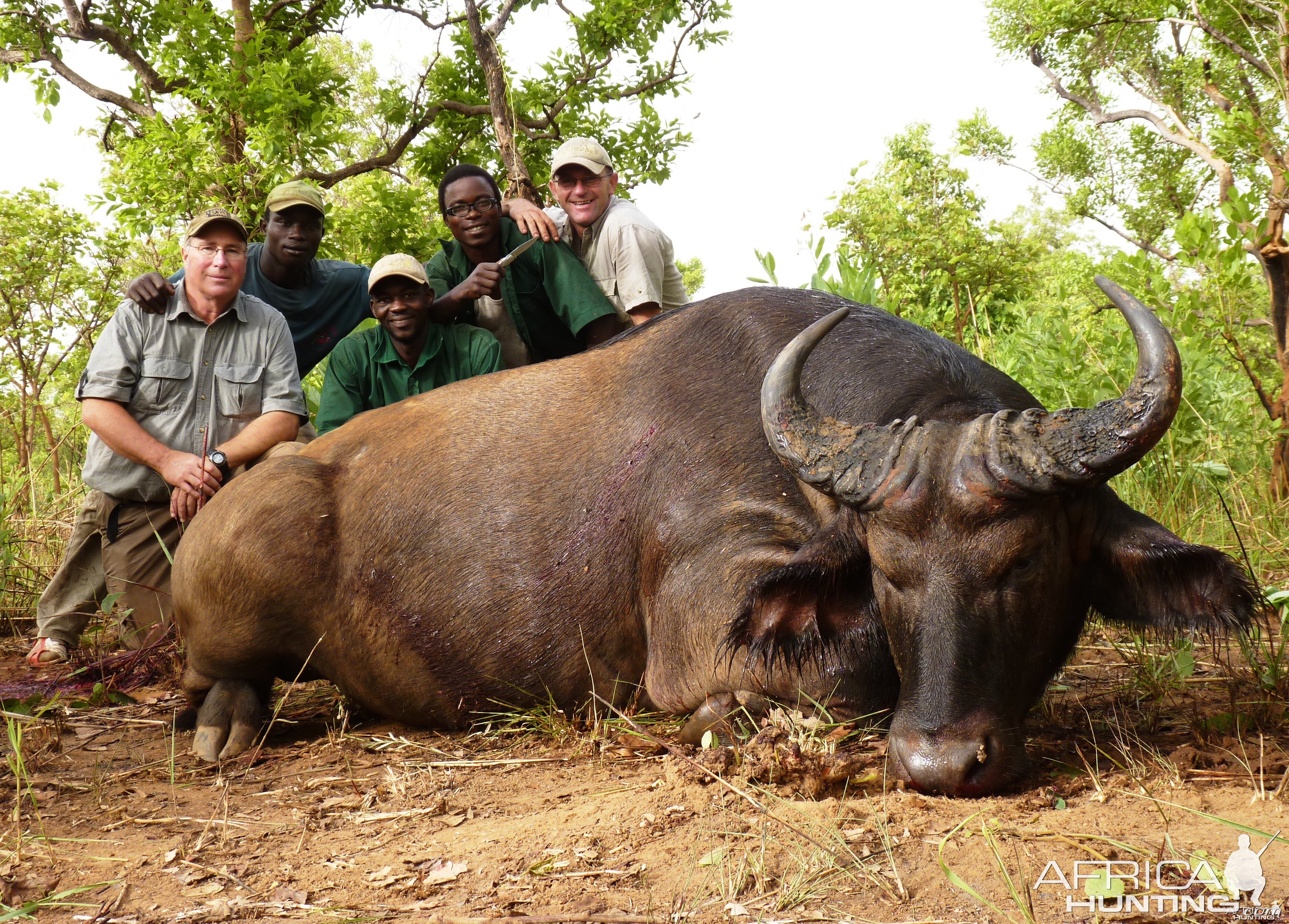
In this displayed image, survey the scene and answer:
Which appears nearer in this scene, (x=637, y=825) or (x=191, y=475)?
(x=637, y=825)

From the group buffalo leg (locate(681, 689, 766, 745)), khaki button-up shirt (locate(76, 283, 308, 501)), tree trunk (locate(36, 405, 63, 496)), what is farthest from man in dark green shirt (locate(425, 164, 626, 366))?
tree trunk (locate(36, 405, 63, 496))

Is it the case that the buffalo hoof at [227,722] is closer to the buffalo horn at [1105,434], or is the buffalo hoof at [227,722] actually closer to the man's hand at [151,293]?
the man's hand at [151,293]

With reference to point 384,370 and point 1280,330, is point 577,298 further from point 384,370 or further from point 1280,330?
point 1280,330

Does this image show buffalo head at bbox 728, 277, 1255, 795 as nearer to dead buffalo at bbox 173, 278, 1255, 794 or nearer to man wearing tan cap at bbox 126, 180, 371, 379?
dead buffalo at bbox 173, 278, 1255, 794

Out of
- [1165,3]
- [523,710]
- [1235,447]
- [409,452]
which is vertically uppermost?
[1165,3]

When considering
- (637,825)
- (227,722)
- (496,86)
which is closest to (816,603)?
(637,825)

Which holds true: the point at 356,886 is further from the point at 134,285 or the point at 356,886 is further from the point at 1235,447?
the point at 1235,447

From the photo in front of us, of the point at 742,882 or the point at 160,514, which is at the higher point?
the point at 160,514

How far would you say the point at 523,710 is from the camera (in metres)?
4.51

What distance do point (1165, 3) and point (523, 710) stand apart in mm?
9647

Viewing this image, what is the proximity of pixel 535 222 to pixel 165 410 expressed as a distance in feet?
7.87

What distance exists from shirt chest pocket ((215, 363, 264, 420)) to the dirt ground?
2395mm

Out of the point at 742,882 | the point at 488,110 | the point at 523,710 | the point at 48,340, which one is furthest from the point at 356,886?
the point at 48,340
